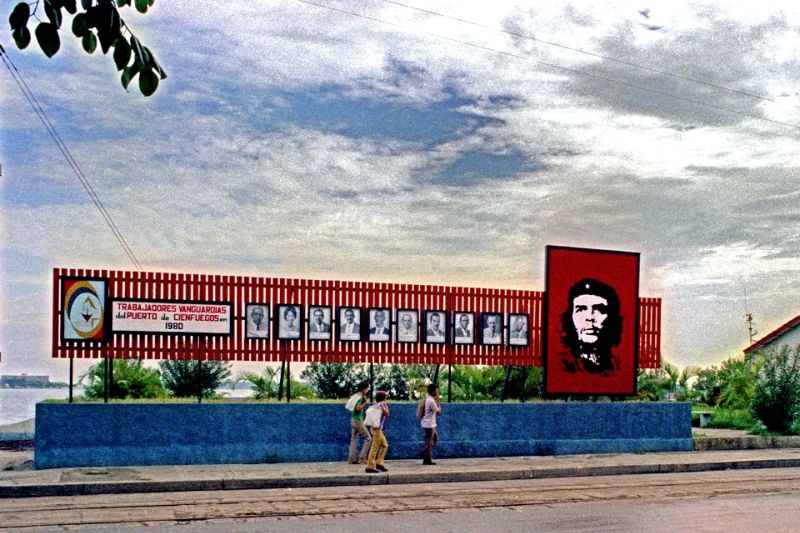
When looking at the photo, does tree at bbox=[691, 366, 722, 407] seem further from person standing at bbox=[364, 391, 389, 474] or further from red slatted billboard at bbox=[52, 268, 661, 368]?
person standing at bbox=[364, 391, 389, 474]

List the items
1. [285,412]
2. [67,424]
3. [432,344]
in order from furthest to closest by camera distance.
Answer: [432,344], [285,412], [67,424]

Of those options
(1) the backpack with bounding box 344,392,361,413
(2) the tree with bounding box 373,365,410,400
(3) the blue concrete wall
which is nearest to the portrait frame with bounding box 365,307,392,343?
(3) the blue concrete wall

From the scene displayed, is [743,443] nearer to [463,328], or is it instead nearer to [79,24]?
[463,328]

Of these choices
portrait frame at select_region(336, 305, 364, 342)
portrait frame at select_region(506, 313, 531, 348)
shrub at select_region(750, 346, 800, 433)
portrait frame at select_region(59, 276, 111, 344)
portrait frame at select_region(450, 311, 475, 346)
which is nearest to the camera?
portrait frame at select_region(59, 276, 111, 344)

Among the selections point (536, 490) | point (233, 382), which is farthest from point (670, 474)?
point (233, 382)

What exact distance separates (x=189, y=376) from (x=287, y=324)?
5.67 metres

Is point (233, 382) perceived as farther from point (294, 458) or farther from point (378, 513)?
point (378, 513)

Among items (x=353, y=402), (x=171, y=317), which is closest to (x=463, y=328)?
(x=353, y=402)

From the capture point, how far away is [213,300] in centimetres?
2056

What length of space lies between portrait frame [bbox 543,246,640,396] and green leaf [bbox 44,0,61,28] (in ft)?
63.0

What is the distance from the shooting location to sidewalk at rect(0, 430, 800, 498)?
16766 mm

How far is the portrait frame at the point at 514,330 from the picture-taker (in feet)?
76.0

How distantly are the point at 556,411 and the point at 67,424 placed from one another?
→ 1072cm

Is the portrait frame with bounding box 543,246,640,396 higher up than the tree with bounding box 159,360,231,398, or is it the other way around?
the portrait frame with bounding box 543,246,640,396
